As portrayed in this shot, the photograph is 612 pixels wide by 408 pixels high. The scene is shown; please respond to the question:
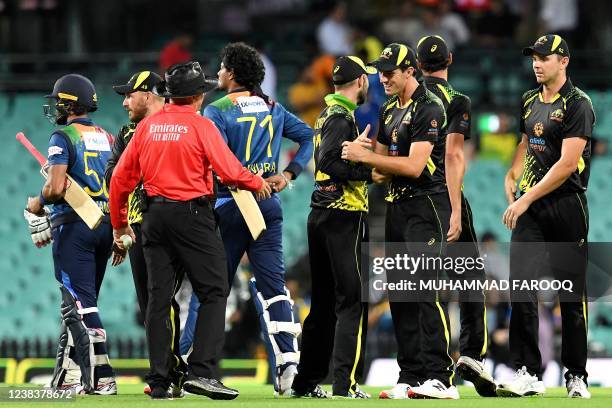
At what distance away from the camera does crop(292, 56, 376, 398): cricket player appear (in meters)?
10.5

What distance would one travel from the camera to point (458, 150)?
11.0m

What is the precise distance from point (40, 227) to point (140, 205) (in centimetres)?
187

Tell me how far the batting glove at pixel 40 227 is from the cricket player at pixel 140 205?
78 cm

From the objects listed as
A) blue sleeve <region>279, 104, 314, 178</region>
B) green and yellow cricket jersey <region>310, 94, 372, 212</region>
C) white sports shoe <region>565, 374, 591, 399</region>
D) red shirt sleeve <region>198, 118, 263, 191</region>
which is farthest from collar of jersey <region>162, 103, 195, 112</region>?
white sports shoe <region>565, 374, 591, 399</region>

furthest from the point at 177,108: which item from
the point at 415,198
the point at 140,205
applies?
the point at 415,198

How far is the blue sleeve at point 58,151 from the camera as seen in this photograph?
11.2 metres

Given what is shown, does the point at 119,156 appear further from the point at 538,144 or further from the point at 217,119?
the point at 538,144

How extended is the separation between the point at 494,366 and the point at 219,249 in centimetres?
591

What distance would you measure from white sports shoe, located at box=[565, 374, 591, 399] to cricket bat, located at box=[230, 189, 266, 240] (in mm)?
2544

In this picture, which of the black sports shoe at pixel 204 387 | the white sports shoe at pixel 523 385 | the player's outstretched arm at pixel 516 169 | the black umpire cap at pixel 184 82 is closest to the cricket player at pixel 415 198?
the white sports shoe at pixel 523 385

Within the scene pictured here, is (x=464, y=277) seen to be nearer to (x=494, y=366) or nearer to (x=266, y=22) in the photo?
(x=494, y=366)

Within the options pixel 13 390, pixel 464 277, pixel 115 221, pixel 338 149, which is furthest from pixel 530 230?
pixel 13 390

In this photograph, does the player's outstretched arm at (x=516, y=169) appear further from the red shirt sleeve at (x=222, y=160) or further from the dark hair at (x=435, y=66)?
the red shirt sleeve at (x=222, y=160)

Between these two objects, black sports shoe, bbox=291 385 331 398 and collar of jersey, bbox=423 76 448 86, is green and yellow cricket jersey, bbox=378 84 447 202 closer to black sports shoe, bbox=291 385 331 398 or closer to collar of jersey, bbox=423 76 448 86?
collar of jersey, bbox=423 76 448 86
